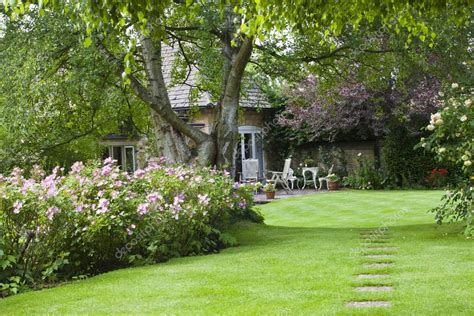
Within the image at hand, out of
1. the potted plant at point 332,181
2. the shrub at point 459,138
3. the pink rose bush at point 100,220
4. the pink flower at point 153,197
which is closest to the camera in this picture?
the pink rose bush at point 100,220

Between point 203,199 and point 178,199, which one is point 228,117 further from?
point 178,199

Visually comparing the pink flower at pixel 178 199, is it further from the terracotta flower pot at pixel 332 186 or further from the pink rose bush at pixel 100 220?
the terracotta flower pot at pixel 332 186

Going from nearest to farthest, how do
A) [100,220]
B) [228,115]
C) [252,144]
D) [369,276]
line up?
[369,276] < [100,220] < [228,115] < [252,144]

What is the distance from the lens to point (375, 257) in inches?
292

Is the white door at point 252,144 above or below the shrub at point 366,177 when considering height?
above

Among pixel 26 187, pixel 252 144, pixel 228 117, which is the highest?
pixel 228 117

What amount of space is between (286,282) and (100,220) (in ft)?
7.34

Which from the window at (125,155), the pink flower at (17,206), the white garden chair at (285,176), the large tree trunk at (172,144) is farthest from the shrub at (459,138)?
the window at (125,155)

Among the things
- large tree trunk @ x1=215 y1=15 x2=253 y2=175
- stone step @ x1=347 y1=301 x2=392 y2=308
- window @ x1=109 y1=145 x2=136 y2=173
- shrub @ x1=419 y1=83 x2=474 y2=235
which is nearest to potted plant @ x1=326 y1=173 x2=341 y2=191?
window @ x1=109 y1=145 x2=136 y2=173

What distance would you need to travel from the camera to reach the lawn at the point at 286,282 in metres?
5.22

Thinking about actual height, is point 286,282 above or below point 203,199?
below

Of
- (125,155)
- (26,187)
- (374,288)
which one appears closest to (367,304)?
(374,288)

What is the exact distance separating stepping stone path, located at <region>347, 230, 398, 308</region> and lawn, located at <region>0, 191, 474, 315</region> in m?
0.07

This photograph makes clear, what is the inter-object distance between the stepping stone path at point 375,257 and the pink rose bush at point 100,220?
202 cm
